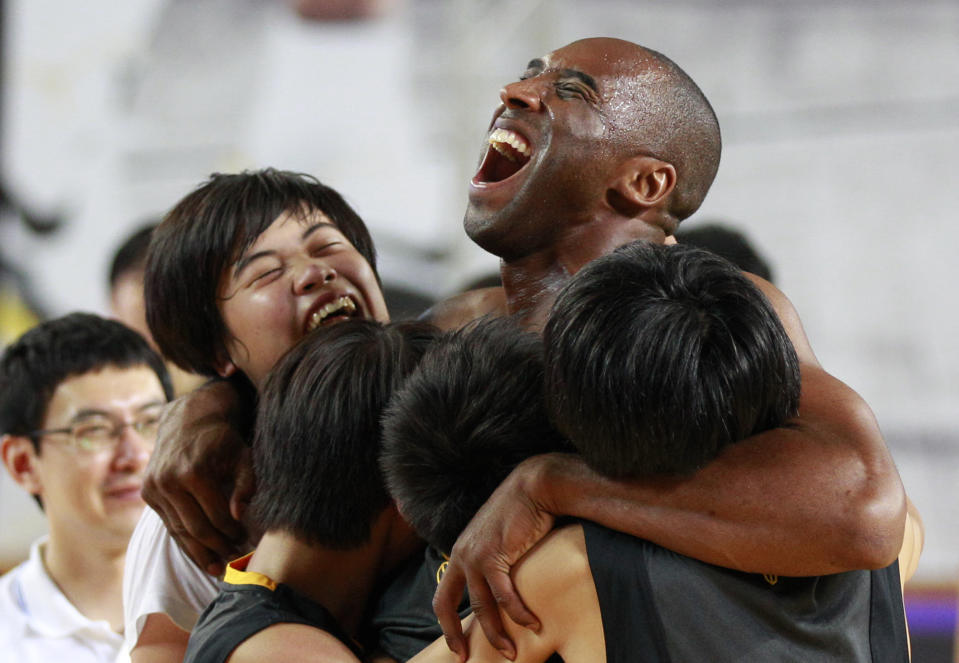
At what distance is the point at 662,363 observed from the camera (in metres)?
1.38

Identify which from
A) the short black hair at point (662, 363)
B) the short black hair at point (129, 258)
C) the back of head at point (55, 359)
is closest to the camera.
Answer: the short black hair at point (662, 363)

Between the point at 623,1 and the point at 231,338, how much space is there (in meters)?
7.20

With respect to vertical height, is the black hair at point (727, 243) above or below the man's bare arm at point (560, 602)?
above

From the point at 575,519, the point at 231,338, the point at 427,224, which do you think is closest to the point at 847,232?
the point at 427,224

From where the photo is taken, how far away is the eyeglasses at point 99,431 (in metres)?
3.76

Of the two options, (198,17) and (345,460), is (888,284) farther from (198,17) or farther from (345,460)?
(345,460)

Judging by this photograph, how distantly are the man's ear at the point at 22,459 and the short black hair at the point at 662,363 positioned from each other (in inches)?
113

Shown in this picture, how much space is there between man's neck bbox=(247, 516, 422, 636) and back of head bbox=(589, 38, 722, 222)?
2.47 feet

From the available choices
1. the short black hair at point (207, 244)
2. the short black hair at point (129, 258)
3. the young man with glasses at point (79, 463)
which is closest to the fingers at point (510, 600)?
the short black hair at point (207, 244)

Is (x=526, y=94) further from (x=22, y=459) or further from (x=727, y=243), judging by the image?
(x=22, y=459)

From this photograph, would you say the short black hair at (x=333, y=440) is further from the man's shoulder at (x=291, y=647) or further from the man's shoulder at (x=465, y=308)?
the man's shoulder at (x=465, y=308)

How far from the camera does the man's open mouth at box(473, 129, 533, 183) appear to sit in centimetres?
205

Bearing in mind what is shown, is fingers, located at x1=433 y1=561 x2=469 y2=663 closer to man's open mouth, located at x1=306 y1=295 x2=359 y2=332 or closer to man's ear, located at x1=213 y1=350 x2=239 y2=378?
man's open mouth, located at x1=306 y1=295 x2=359 y2=332

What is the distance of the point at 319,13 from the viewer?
28.4 ft
